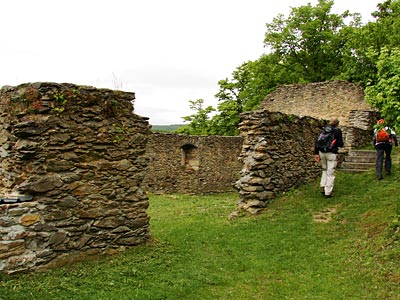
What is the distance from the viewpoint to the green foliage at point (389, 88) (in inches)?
239

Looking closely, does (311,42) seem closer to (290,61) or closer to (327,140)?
(290,61)

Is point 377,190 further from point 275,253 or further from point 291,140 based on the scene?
point 275,253

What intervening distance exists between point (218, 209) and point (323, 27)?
80.5ft

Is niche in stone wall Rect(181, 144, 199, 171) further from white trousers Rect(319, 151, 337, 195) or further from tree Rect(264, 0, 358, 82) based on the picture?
tree Rect(264, 0, 358, 82)

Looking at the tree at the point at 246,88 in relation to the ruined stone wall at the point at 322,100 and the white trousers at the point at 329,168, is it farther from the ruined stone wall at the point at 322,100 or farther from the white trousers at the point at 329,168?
the white trousers at the point at 329,168

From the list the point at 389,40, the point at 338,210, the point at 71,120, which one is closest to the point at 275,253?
the point at 338,210

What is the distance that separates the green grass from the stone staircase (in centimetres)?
241

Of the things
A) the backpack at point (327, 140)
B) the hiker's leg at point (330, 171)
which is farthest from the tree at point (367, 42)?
the hiker's leg at point (330, 171)

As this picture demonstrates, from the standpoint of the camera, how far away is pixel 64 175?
5652 mm

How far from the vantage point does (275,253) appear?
256 inches

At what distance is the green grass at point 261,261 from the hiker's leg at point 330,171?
0.34 meters

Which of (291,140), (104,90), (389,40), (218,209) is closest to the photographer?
(104,90)

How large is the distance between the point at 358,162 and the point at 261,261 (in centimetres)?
771

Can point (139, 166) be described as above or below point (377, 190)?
above
